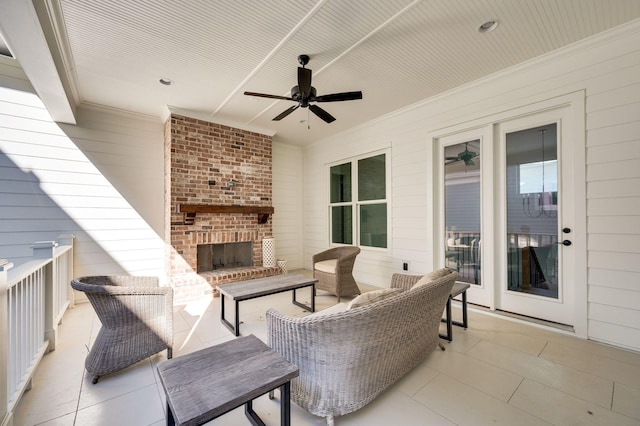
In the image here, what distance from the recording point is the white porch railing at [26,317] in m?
1.61

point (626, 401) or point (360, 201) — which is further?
point (360, 201)

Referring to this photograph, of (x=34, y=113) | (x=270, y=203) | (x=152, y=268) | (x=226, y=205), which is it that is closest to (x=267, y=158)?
(x=270, y=203)

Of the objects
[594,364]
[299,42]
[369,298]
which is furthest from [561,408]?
[299,42]

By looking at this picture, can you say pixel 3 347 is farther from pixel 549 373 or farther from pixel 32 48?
pixel 549 373

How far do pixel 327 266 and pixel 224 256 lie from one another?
2143 millimetres

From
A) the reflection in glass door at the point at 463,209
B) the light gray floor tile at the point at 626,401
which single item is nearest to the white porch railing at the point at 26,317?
the light gray floor tile at the point at 626,401

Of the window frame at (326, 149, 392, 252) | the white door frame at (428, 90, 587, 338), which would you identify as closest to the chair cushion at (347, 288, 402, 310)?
the white door frame at (428, 90, 587, 338)

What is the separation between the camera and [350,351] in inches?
60.7

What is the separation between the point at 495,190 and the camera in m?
3.35

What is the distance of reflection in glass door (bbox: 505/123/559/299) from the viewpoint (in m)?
2.96

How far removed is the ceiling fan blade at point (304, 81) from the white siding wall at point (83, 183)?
317 cm

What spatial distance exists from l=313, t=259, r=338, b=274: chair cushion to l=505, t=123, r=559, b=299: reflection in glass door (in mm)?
2227

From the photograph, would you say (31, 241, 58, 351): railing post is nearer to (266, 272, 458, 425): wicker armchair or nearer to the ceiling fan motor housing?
(266, 272, 458, 425): wicker armchair

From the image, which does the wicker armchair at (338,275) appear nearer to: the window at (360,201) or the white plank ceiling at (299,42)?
the window at (360,201)
